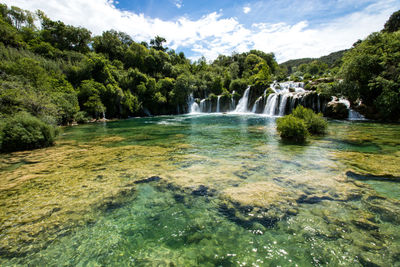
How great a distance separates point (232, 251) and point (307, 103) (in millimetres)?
29940

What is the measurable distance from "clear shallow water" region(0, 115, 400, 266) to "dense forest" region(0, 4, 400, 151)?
922 centimetres

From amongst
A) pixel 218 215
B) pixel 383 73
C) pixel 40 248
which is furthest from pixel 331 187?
pixel 383 73

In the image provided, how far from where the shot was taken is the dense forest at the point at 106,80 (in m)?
15.2

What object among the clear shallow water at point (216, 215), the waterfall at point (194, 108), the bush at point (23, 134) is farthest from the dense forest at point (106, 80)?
the clear shallow water at point (216, 215)

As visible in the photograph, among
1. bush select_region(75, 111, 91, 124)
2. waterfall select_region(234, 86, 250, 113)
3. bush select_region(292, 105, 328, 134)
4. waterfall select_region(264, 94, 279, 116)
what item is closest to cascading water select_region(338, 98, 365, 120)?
waterfall select_region(264, 94, 279, 116)

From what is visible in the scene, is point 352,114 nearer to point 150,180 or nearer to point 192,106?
point 150,180

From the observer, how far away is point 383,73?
18562mm

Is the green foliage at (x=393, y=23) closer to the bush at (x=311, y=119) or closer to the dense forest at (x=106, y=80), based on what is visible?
the dense forest at (x=106, y=80)

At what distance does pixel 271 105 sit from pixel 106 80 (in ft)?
124

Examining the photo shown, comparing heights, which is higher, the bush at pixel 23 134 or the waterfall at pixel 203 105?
the waterfall at pixel 203 105

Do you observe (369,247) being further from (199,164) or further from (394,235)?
(199,164)

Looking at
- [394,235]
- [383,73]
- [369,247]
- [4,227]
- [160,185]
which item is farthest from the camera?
[383,73]

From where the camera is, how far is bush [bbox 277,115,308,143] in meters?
11.1

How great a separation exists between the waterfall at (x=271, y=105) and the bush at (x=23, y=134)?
32.1m
